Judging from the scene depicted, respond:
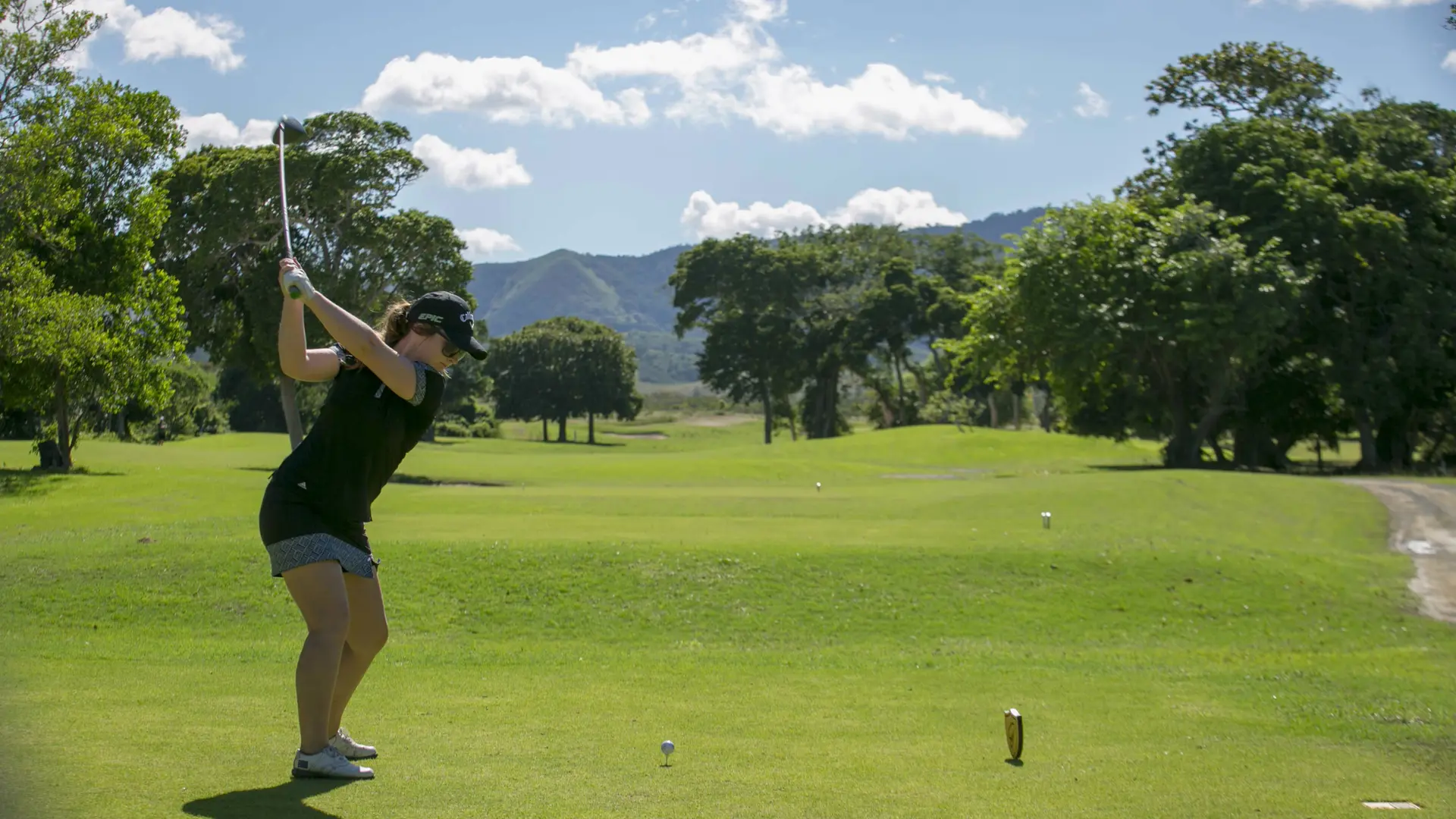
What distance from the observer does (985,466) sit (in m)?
57.3

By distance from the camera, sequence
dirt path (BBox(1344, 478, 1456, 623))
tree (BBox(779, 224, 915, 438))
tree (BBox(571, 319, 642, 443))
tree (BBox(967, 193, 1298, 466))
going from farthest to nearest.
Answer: tree (BBox(571, 319, 642, 443)), tree (BBox(779, 224, 915, 438)), tree (BBox(967, 193, 1298, 466)), dirt path (BBox(1344, 478, 1456, 623))

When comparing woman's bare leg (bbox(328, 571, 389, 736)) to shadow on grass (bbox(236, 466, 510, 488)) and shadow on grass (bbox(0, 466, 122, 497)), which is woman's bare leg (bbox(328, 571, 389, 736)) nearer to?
shadow on grass (bbox(0, 466, 122, 497))

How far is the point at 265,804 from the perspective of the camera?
19.5 feet

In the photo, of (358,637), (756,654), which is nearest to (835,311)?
(756,654)

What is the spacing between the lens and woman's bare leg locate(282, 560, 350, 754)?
661 cm

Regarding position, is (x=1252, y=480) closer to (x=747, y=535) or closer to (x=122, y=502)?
(x=747, y=535)

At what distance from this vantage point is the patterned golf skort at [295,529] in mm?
6566

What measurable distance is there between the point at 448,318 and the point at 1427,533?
27566 millimetres

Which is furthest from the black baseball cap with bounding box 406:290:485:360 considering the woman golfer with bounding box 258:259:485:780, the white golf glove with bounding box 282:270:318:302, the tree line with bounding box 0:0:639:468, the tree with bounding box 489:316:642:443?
the tree with bounding box 489:316:642:443

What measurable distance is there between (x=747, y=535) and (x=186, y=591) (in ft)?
31.9

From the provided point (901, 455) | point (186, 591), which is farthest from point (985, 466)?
point (186, 591)

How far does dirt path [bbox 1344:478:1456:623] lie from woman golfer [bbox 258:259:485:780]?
62.1ft

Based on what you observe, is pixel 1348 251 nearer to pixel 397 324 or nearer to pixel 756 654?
pixel 756 654

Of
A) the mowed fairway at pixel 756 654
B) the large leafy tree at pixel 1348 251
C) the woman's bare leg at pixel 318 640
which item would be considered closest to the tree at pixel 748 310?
the large leafy tree at pixel 1348 251
